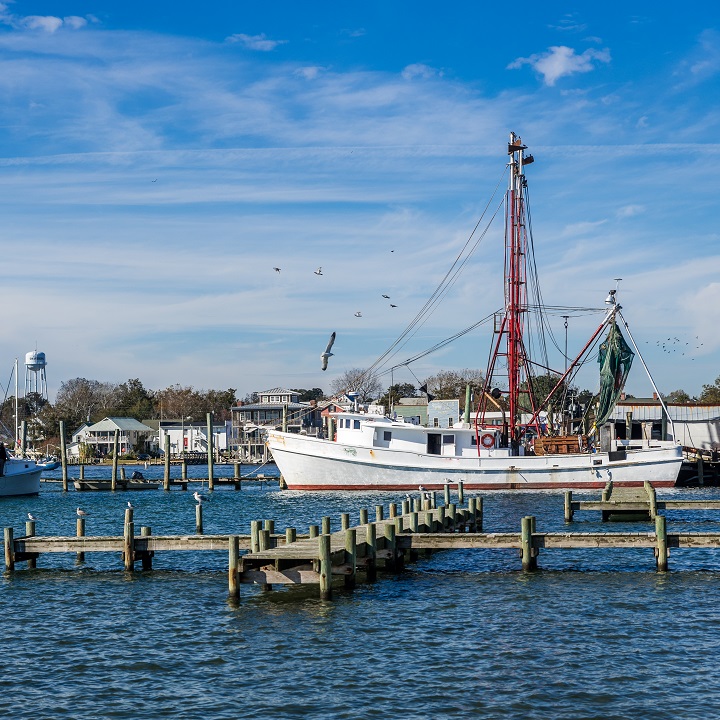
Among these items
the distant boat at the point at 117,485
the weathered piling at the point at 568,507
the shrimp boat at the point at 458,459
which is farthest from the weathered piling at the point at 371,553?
the distant boat at the point at 117,485

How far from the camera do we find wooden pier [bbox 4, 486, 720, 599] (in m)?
23.0

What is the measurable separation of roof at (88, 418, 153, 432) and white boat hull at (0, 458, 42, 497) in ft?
263

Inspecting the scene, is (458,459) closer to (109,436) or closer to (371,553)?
(371,553)

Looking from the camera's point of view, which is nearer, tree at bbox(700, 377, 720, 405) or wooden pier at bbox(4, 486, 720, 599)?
wooden pier at bbox(4, 486, 720, 599)

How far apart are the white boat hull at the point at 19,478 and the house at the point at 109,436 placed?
80.4m

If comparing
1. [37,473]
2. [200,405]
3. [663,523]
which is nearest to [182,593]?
[663,523]

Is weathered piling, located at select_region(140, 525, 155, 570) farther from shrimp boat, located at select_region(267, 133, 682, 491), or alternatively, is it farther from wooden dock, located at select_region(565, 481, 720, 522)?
shrimp boat, located at select_region(267, 133, 682, 491)

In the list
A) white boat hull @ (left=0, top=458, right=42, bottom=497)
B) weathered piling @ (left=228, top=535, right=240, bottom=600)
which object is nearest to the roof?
white boat hull @ (left=0, top=458, right=42, bottom=497)

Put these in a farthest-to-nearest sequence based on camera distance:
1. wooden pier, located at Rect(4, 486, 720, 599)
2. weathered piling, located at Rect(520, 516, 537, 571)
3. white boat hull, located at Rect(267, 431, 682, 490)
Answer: white boat hull, located at Rect(267, 431, 682, 490), weathered piling, located at Rect(520, 516, 537, 571), wooden pier, located at Rect(4, 486, 720, 599)

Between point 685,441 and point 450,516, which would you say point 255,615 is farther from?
point 685,441

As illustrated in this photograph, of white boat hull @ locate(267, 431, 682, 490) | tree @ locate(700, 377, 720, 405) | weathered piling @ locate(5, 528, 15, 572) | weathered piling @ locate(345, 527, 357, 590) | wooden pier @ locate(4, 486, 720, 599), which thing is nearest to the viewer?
wooden pier @ locate(4, 486, 720, 599)

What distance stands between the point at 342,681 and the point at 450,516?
18.3 meters

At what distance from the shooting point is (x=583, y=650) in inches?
747

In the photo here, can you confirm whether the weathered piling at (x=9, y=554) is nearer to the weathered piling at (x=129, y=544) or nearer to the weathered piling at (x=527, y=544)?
the weathered piling at (x=129, y=544)
